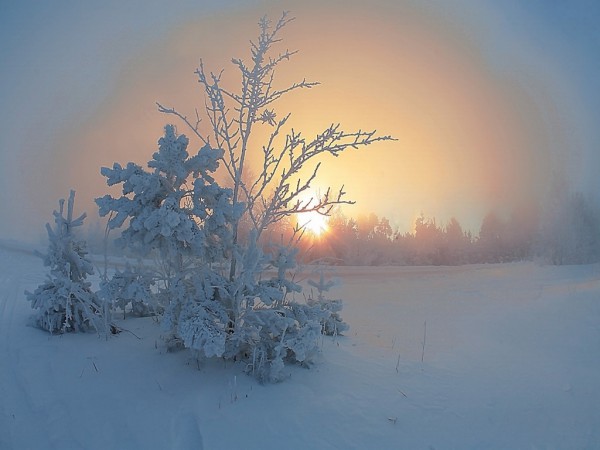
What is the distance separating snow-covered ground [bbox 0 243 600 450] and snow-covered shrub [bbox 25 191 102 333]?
34cm

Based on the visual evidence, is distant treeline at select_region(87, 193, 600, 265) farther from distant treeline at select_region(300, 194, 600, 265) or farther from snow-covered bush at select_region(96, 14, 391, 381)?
snow-covered bush at select_region(96, 14, 391, 381)

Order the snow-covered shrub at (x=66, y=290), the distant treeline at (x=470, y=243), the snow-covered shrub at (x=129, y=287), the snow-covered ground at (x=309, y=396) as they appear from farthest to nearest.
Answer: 1. the distant treeline at (x=470, y=243)
2. the snow-covered shrub at (x=66, y=290)
3. the snow-covered shrub at (x=129, y=287)
4. the snow-covered ground at (x=309, y=396)

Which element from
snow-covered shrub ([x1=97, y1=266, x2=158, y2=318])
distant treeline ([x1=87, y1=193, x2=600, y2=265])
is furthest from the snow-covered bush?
distant treeline ([x1=87, y1=193, x2=600, y2=265])

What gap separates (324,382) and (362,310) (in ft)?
28.9

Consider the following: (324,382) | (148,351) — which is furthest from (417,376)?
(148,351)

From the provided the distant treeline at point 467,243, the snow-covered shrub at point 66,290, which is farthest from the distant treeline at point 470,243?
the snow-covered shrub at point 66,290

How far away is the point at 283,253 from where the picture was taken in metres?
7.10

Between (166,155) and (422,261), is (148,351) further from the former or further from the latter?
→ (422,261)

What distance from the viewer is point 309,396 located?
5715 mm

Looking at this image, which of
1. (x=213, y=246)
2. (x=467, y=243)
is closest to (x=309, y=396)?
(x=213, y=246)

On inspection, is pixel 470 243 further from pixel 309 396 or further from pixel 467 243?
pixel 309 396

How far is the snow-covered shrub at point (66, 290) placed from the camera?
7895 mm

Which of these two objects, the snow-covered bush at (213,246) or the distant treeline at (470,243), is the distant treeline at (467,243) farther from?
the snow-covered bush at (213,246)

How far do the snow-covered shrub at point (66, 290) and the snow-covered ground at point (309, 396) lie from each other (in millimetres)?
336
